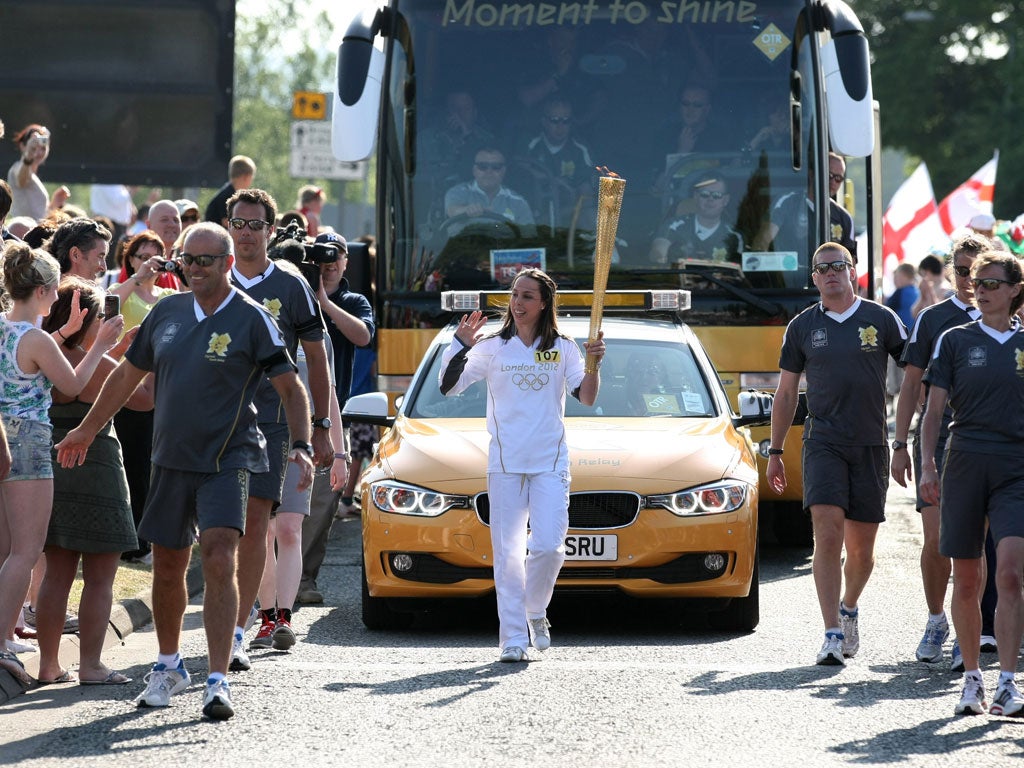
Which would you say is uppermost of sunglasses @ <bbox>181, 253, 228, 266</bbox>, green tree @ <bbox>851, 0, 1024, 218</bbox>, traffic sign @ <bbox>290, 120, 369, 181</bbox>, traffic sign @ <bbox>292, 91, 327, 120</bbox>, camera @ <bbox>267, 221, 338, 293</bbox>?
green tree @ <bbox>851, 0, 1024, 218</bbox>

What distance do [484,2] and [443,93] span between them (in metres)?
0.69

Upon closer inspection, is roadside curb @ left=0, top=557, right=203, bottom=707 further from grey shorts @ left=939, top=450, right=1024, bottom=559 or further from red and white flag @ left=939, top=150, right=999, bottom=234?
red and white flag @ left=939, top=150, right=999, bottom=234

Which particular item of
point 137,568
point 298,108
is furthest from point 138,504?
point 298,108

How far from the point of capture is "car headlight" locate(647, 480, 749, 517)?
963 cm

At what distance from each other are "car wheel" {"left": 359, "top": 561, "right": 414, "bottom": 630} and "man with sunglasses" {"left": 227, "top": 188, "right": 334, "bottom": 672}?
1.13 m

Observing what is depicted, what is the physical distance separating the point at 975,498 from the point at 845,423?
141cm

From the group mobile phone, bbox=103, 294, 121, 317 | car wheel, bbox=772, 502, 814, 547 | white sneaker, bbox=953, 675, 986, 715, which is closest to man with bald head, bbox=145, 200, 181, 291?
mobile phone, bbox=103, 294, 121, 317

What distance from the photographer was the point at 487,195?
12.9 m

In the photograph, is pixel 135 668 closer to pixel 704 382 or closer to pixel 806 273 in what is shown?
pixel 704 382

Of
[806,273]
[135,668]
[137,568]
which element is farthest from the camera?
[806,273]

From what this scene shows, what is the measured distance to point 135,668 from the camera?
8867mm

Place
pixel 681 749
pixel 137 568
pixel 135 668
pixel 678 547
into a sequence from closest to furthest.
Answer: pixel 681 749 < pixel 135 668 < pixel 678 547 < pixel 137 568

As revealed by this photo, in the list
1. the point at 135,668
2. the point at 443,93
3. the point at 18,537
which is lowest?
the point at 135,668

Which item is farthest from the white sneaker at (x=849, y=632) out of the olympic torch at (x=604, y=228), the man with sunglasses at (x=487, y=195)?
the man with sunglasses at (x=487, y=195)
